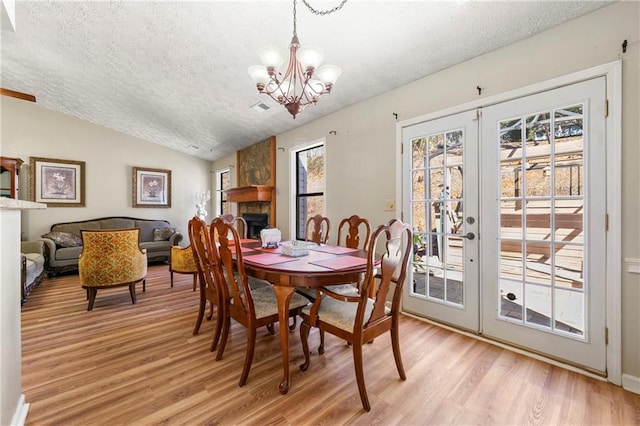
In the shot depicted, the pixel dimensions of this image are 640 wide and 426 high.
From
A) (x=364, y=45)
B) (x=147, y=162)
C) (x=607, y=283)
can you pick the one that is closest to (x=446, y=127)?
(x=364, y=45)

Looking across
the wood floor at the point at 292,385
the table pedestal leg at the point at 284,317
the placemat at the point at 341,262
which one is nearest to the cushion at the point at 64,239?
the wood floor at the point at 292,385

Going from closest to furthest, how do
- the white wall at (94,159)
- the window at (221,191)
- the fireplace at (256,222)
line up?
1. the white wall at (94,159)
2. the fireplace at (256,222)
3. the window at (221,191)

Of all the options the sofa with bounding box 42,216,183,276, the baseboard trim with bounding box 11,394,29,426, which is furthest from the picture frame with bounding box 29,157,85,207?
the baseboard trim with bounding box 11,394,29,426

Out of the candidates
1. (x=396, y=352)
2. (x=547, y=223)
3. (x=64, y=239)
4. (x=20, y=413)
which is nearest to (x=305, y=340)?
(x=396, y=352)

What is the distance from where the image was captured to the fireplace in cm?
527

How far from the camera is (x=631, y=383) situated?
1713 millimetres

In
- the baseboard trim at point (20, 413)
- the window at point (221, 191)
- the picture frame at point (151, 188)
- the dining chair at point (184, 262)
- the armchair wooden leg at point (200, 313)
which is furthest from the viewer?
the window at point (221, 191)

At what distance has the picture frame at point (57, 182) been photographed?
4.96 meters

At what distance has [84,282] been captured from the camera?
10.0 feet

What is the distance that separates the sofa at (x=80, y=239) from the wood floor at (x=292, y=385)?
8.11ft

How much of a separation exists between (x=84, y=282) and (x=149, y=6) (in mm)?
2889

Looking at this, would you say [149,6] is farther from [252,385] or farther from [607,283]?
[607,283]

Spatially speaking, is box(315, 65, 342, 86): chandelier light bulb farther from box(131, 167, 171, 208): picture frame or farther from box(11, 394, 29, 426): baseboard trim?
box(131, 167, 171, 208): picture frame

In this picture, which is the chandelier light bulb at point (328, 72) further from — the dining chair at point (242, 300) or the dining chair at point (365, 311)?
the dining chair at point (242, 300)
